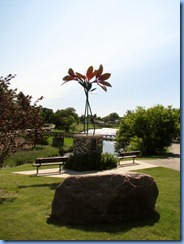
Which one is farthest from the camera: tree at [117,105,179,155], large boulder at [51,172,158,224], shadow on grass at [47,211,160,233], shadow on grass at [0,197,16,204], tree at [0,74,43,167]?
tree at [117,105,179,155]

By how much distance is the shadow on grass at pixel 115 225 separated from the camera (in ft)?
16.7

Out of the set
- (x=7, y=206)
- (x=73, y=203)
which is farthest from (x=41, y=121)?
(x=73, y=203)

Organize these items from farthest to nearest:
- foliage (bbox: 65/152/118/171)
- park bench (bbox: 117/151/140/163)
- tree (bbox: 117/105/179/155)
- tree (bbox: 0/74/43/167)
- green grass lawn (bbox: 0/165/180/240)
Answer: tree (bbox: 117/105/179/155)
park bench (bbox: 117/151/140/163)
foliage (bbox: 65/152/118/171)
tree (bbox: 0/74/43/167)
green grass lawn (bbox: 0/165/180/240)

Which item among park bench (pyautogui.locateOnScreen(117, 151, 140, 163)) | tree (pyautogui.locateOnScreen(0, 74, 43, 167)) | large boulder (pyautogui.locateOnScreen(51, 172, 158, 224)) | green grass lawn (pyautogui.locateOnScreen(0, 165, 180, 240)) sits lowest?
green grass lawn (pyautogui.locateOnScreen(0, 165, 180, 240))

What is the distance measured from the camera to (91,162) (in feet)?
39.5

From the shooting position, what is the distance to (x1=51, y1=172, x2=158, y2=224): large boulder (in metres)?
5.43

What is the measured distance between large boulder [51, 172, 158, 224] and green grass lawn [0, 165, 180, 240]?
239 millimetres

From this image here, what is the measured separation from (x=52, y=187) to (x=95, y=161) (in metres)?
3.96

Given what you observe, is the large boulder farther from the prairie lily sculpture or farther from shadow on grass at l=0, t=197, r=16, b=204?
the prairie lily sculpture

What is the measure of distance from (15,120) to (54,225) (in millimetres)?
3449

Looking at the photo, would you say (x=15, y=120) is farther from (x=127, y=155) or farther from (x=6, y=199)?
(x=127, y=155)

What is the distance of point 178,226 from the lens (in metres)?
5.32

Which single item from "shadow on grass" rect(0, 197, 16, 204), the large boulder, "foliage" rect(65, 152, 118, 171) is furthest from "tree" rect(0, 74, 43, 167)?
"foliage" rect(65, 152, 118, 171)

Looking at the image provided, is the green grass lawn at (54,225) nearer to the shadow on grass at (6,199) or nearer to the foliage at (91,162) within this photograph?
the shadow on grass at (6,199)
